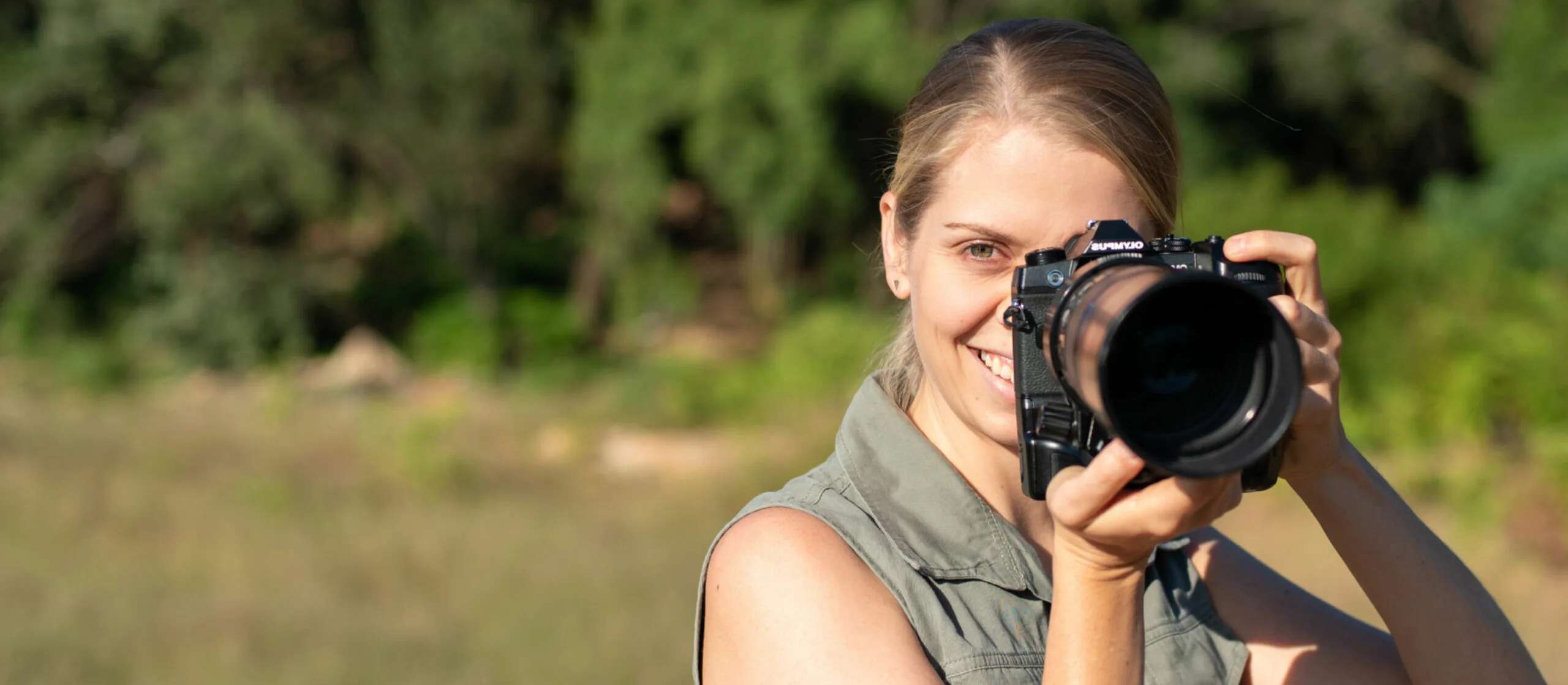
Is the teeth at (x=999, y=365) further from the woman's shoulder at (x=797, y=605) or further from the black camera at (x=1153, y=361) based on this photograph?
the woman's shoulder at (x=797, y=605)

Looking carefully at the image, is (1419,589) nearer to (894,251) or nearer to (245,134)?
(894,251)

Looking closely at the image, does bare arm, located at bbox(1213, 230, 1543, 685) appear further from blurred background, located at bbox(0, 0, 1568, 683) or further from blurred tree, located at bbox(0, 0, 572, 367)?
blurred tree, located at bbox(0, 0, 572, 367)

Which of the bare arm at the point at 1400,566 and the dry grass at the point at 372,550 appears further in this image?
the dry grass at the point at 372,550

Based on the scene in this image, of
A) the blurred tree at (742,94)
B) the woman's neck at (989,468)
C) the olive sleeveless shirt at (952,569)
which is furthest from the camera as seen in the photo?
the blurred tree at (742,94)

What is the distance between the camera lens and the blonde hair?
1544 millimetres

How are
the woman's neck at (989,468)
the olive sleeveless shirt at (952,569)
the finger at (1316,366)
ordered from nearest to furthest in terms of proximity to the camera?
the finger at (1316,366) → the olive sleeveless shirt at (952,569) → the woman's neck at (989,468)

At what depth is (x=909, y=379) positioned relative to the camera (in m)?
1.79

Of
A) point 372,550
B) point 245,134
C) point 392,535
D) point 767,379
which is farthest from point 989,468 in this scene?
point 245,134

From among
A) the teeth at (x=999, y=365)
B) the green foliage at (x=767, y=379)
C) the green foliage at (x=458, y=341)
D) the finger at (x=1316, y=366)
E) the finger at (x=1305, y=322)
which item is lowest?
the green foliage at (x=458, y=341)

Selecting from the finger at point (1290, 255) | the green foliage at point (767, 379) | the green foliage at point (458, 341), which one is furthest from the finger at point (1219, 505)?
the green foliage at point (458, 341)

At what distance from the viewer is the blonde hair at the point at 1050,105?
1544mm

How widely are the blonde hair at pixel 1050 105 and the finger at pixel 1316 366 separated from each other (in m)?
0.31

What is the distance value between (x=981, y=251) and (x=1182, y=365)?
1.10 ft

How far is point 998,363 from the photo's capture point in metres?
1.55
